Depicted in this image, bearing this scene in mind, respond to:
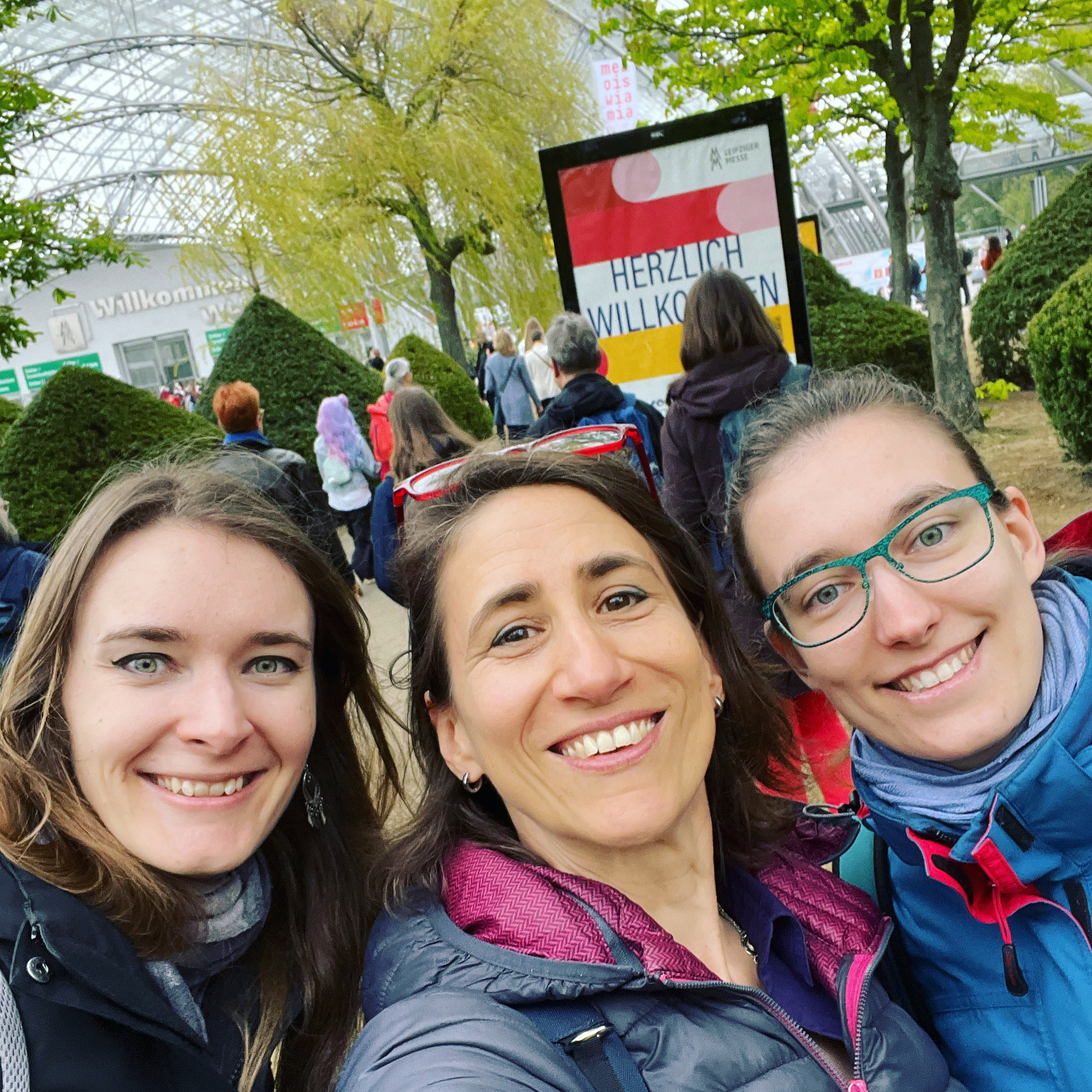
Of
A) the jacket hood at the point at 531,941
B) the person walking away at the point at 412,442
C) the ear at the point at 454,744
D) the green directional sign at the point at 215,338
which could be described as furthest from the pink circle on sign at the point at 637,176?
the green directional sign at the point at 215,338

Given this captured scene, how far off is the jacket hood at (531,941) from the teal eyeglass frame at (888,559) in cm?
56

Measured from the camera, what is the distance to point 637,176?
18.1 feet

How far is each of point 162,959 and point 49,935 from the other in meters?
0.26

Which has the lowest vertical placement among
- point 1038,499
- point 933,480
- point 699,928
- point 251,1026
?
point 1038,499

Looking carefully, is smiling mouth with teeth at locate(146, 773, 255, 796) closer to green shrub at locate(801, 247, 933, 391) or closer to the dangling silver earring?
the dangling silver earring

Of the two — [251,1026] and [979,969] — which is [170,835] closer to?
[251,1026]

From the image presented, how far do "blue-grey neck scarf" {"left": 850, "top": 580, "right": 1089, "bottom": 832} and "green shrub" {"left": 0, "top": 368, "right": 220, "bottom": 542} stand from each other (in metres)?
8.11

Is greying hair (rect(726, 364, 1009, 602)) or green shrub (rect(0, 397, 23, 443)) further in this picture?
green shrub (rect(0, 397, 23, 443))

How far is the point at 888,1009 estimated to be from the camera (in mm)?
1708

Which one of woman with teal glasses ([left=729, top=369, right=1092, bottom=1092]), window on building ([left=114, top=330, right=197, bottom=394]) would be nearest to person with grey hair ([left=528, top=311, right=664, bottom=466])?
woman with teal glasses ([left=729, top=369, right=1092, bottom=1092])

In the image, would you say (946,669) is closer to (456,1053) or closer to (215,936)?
(456,1053)

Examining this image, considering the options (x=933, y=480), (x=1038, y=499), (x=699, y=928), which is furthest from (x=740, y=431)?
(x=1038, y=499)

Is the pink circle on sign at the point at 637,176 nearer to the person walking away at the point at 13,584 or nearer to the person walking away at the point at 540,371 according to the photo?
the person walking away at the point at 13,584

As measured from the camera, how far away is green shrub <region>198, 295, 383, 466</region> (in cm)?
1214
